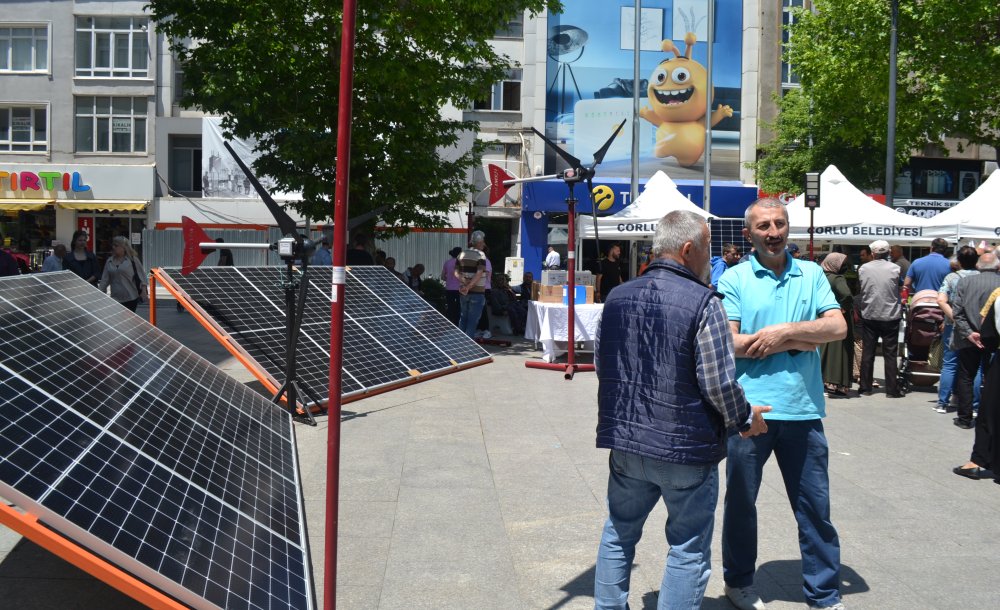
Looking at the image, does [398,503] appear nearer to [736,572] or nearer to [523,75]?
[736,572]

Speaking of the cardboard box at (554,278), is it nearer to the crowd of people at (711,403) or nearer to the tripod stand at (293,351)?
the tripod stand at (293,351)

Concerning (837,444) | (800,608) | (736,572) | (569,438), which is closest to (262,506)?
(736,572)

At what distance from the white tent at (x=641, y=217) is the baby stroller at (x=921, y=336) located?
14.2 feet

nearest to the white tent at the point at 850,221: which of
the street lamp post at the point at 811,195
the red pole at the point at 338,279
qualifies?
the street lamp post at the point at 811,195

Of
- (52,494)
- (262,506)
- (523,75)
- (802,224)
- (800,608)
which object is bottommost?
(800,608)

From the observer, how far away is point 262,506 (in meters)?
4.30

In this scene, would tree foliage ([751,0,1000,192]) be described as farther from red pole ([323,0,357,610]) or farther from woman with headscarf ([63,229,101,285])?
red pole ([323,0,357,610])

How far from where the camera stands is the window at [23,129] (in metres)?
33.5

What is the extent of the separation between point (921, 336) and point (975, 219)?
480cm

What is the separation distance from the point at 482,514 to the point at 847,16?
2590cm

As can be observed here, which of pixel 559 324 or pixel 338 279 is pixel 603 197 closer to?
pixel 559 324

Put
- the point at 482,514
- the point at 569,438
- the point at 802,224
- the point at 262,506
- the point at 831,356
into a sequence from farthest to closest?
the point at 802,224 → the point at 831,356 → the point at 569,438 → the point at 482,514 → the point at 262,506

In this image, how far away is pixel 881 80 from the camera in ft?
88.9

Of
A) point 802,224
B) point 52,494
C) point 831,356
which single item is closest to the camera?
point 52,494
